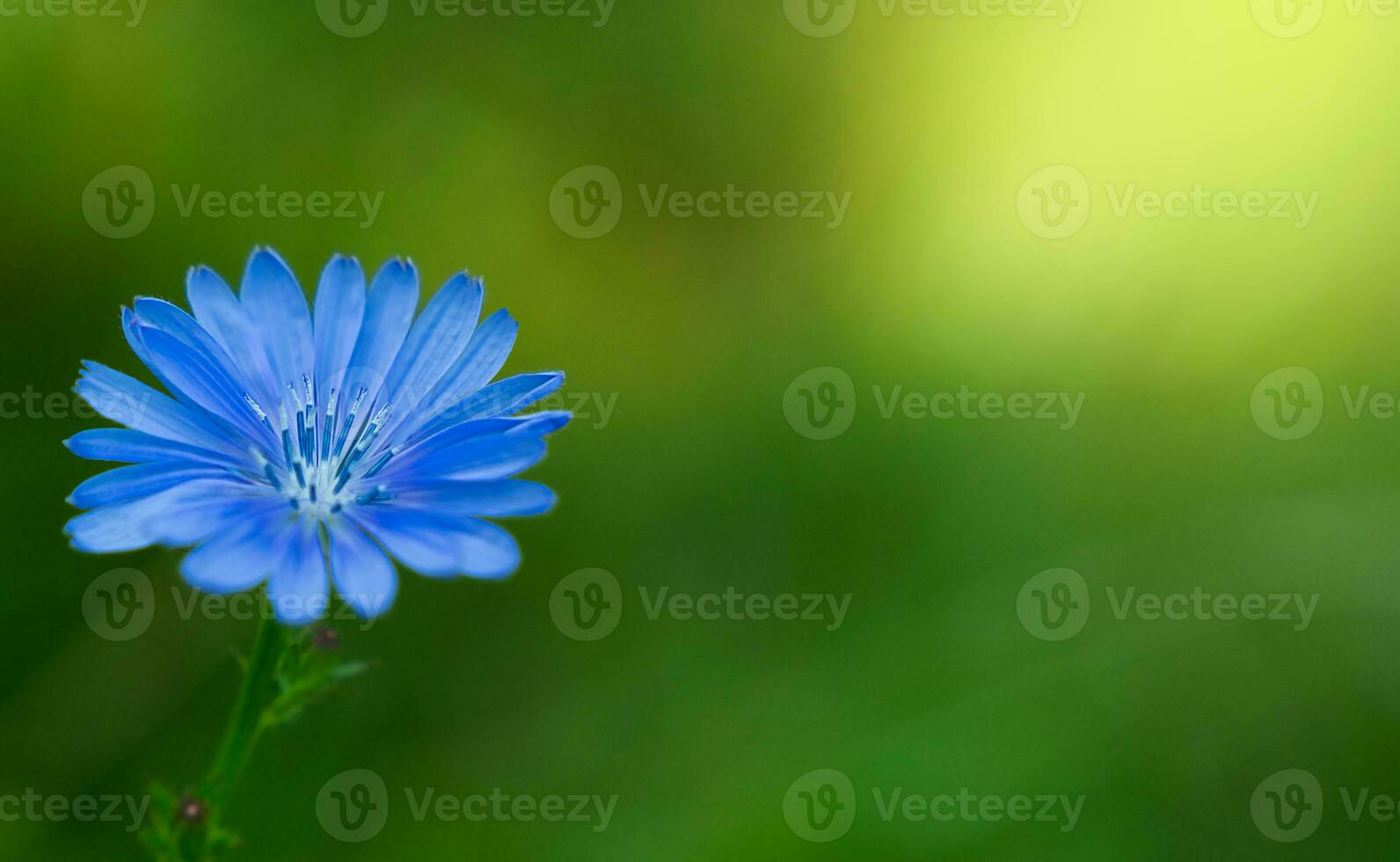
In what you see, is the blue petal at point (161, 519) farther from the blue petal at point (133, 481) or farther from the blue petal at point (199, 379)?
the blue petal at point (199, 379)

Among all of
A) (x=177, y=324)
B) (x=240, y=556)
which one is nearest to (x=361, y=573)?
(x=240, y=556)

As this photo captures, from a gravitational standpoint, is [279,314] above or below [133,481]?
above

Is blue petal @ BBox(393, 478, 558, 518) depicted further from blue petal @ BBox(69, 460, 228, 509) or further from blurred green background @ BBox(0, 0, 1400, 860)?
blurred green background @ BBox(0, 0, 1400, 860)

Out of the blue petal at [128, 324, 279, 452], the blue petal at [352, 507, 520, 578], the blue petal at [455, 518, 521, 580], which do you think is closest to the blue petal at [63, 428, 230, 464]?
the blue petal at [128, 324, 279, 452]

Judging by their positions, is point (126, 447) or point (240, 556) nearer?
point (240, 556)

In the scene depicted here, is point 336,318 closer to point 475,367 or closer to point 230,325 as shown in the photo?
point 230,325

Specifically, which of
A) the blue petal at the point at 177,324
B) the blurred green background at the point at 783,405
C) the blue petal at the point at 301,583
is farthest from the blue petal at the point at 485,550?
the blurred green background at the point at 783,405
